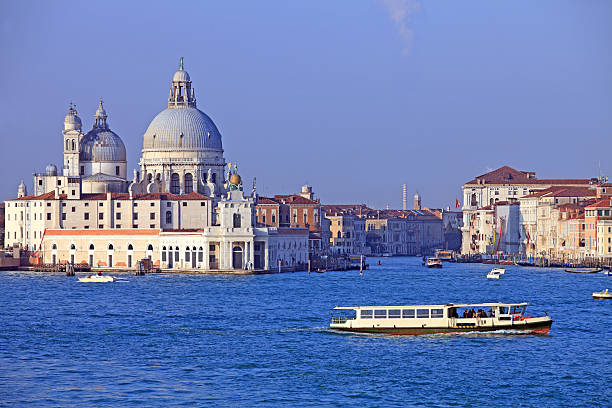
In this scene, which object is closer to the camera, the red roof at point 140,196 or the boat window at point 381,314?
the boat window at point 381,314

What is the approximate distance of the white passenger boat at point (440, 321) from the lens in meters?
40.9

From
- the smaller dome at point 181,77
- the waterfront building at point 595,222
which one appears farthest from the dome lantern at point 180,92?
the waterfront building at point 595,222

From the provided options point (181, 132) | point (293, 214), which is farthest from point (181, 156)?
point (293, 214)

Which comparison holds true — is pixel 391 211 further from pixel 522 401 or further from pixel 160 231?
pixel 522 401

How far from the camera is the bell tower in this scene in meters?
103

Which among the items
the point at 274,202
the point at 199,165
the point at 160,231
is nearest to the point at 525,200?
the point at 274,202

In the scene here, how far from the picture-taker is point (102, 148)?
10369 cm

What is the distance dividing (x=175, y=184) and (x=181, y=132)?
3.88 metres

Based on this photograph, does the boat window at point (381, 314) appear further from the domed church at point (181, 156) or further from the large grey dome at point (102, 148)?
the large grey dome at point (102, 148)

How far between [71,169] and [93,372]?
7017 centimetres

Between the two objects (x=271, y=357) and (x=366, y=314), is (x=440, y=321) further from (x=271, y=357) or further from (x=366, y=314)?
(x=271, y=357)

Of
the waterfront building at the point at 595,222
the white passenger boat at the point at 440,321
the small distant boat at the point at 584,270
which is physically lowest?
the white passenger boat at the point at 440,321

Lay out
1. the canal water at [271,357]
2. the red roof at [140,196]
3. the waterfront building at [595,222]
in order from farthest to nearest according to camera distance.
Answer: the waterfront building at [595,222] → the red roof at [140,196] → the canal water at [271,357]

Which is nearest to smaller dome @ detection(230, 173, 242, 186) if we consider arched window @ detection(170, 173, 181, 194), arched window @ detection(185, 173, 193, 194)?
arched window @ detection(185, 173, 193, 194)
